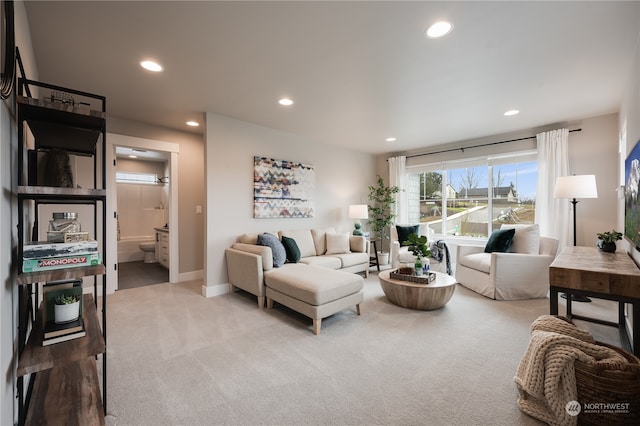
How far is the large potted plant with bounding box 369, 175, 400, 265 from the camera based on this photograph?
19.2 feet

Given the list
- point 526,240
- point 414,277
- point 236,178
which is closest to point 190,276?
point 236,178

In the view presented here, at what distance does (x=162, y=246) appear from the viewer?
560 cm

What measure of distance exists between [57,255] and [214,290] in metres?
2.50

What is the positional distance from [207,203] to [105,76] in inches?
65.2

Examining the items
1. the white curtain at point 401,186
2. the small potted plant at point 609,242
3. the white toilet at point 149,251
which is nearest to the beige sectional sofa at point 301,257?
the white curtain at point 401,186

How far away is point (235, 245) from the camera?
3.81 metres

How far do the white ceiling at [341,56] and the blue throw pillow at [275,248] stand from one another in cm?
166

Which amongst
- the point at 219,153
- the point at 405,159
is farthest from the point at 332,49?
the point at 405,159

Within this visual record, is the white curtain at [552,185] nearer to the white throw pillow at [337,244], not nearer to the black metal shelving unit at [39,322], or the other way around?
the white throw pillow at [337,244]

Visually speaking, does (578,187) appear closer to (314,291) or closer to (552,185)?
(552,185)

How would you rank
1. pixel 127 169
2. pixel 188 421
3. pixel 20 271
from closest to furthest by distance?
1. pixel 20 271
2. pixel 188 421
3. pixel 127 169

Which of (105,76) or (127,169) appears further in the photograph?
(127,169)

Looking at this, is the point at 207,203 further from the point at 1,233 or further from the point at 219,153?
the point at 1,233

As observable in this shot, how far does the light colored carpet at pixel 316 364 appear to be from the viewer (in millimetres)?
1570
